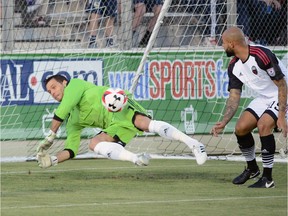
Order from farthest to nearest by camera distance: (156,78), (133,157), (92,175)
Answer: (156,78) → (92,175) → (133,157)

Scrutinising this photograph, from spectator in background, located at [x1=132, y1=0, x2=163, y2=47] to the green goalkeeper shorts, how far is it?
567cm

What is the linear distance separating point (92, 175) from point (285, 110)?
151 inches

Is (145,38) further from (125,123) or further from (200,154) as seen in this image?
(200,154)

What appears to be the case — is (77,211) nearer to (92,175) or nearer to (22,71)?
(92,175)

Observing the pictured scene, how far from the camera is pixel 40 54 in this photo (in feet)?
63.4

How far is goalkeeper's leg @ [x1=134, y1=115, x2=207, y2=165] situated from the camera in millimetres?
13406

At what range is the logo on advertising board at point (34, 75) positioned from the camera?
62.5ft

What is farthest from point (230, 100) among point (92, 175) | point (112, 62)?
point (112, 62)

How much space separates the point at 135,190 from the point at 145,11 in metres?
6.10

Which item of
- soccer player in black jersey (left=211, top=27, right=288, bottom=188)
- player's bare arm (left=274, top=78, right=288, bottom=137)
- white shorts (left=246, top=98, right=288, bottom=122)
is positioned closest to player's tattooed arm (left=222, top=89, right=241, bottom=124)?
soccer player in black jersey (left=211, top=27, right=288, bottom=188)

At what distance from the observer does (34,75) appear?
1925cm

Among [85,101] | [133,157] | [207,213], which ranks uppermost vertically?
[85,101]

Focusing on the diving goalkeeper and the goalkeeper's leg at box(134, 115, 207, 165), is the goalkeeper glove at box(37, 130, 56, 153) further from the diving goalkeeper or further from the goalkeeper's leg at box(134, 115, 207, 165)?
the goalkeeper's leg at box(134, 115, 207, 165)

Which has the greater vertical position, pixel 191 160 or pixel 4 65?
pixel 4 65
